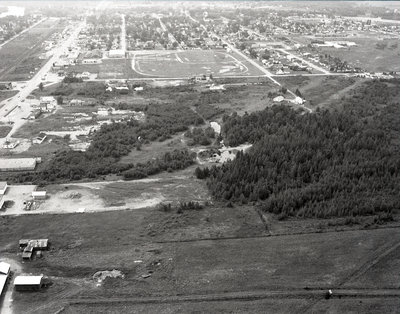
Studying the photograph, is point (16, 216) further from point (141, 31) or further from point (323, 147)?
point (141, 31)

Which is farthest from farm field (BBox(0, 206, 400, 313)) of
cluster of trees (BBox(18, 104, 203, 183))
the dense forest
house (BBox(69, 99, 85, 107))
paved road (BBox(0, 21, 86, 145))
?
house (BBox(69, 99, 85, 107))

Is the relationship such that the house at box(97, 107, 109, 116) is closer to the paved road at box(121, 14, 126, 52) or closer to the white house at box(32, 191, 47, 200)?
the white house at box(32, 191, 47, 200)

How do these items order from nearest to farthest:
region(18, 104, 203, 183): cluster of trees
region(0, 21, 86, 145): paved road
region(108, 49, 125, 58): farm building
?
1. region(18, 104, 203, 183): cluster of trees
2. region(0, 21, 86, 145): paved road
3. region(108, 49, 125, 58): farm building

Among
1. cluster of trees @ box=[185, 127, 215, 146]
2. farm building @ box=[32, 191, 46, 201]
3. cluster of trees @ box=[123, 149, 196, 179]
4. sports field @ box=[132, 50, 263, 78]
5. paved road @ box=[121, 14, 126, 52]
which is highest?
paved road @ box=[121, 14, 126, 52]

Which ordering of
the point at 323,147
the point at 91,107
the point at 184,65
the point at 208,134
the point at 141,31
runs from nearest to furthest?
the point at 323,147
the point at 208,134
the point at 91,107
the point at 184,65
the point at 141,31

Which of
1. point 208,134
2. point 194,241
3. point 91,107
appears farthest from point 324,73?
point 194,241

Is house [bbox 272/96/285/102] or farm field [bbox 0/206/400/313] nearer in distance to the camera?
farm field [bbox 0/206/400/313]

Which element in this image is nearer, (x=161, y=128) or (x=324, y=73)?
(x=161, y=128)
